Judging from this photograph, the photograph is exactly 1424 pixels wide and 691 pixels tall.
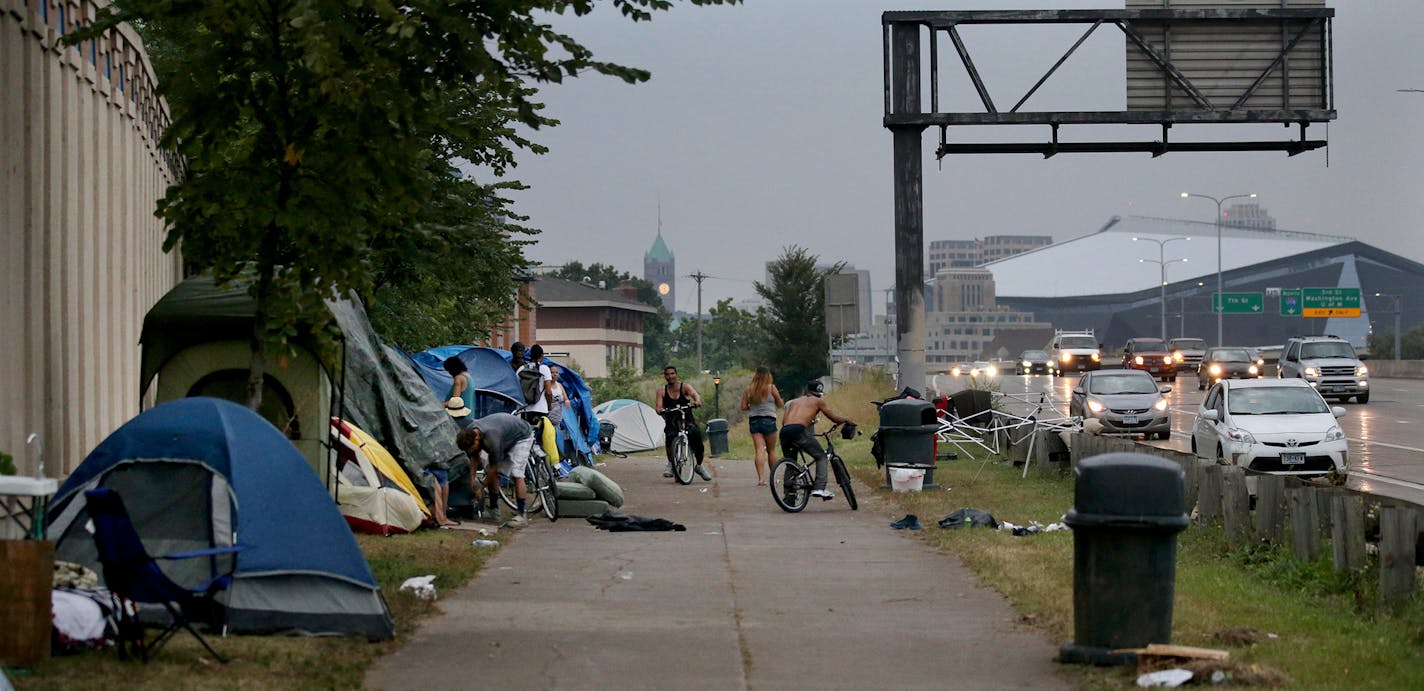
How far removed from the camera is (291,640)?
389 inches

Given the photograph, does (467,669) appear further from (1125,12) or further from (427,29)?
(1125,12)

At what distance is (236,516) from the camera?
398 inches

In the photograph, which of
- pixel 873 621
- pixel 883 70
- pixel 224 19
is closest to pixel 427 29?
pixel 224 19

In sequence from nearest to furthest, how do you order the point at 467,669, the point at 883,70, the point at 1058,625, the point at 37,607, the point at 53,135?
the point at 37,607 → the point at 467,669 → the point at 1058,625 → the point at 53,135 → the point at 883,70

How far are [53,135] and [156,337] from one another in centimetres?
296

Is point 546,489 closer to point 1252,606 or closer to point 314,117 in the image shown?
point 314,117

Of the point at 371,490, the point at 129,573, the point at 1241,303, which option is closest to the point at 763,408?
the point at 371,490

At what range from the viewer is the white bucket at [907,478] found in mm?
22469

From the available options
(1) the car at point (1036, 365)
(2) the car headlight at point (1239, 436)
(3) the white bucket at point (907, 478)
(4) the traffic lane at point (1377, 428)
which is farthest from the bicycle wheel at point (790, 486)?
(1) the car at point (1036, 365)

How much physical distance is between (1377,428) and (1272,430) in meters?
12.6

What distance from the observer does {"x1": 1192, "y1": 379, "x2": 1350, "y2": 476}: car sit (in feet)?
75.9

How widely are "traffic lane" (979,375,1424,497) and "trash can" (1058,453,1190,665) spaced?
7312 millimetres

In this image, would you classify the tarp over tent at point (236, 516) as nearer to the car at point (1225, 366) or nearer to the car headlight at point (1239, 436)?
the car headlight at point (1239, 436)

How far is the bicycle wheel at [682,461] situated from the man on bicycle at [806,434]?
478cm
